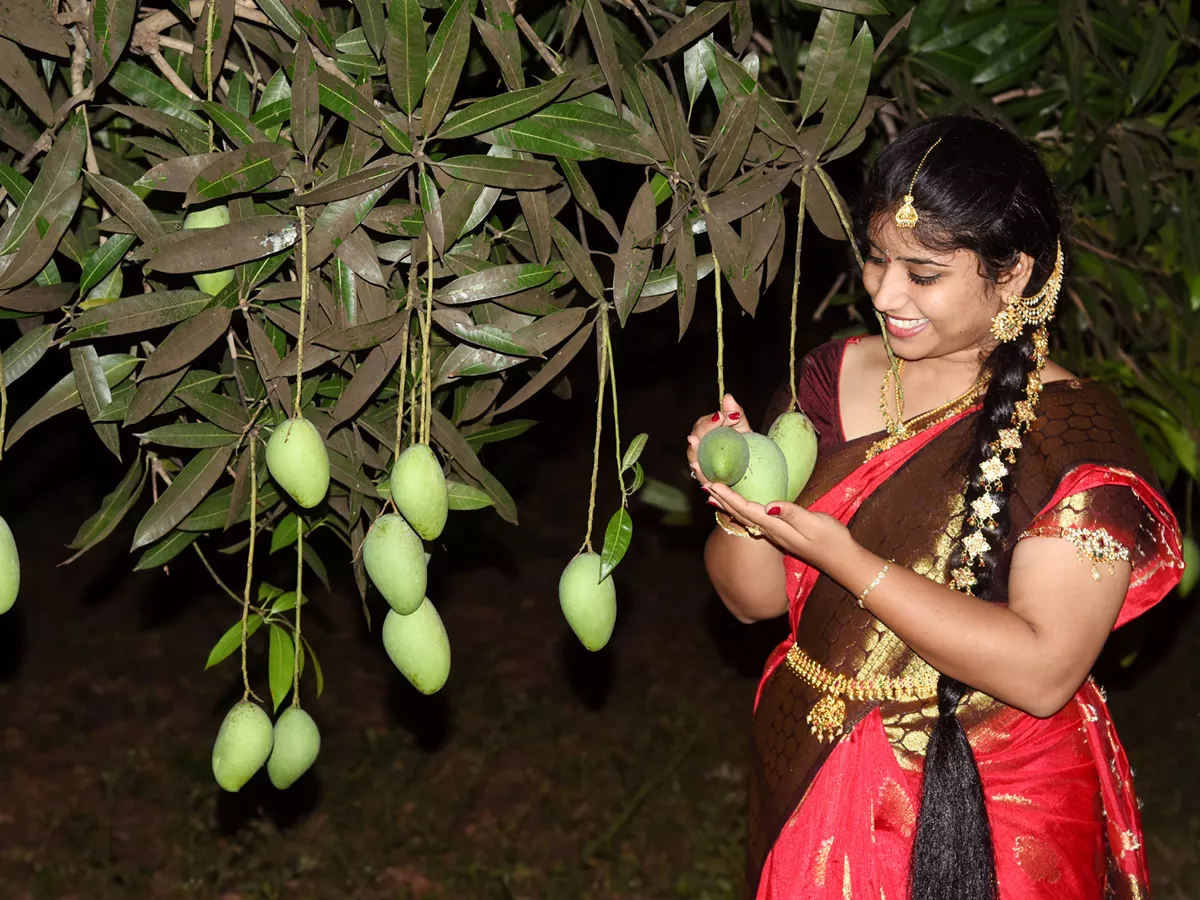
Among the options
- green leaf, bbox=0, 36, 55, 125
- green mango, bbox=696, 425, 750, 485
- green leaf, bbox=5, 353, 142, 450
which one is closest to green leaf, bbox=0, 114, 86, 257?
green leaf, bbox=0, 36, 55, 125

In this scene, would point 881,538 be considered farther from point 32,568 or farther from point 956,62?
point 32,568

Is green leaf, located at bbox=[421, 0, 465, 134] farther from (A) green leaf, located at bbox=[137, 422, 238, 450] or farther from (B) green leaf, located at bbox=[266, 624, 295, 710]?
(B) green leaf, located at bbox=[266, 624, 295, 710]

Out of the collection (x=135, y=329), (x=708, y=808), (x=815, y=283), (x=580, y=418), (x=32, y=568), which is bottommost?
(x=32, y=568)

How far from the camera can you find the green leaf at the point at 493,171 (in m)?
0.98

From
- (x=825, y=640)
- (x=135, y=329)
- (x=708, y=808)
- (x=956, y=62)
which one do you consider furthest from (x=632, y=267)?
(x=708, y=808)

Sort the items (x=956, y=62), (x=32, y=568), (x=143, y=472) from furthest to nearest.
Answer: (x=32, y=568)
(x=956, y=62)
(x=143, y=472)

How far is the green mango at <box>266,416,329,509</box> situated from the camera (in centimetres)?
93

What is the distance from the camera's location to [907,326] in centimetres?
130

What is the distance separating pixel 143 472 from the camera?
122cm

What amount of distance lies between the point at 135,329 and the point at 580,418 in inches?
159

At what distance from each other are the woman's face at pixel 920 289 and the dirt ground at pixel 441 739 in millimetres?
1125

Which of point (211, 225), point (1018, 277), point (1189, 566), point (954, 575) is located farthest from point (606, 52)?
point (1189, 566)

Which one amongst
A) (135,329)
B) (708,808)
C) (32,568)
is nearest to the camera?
(135,329)

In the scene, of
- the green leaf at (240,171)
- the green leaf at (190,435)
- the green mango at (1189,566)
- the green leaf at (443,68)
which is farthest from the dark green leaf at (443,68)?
the green mango at (1189,566)
